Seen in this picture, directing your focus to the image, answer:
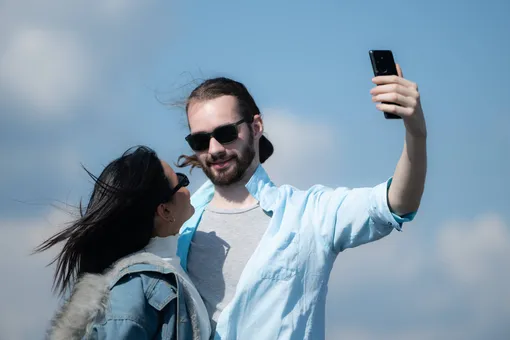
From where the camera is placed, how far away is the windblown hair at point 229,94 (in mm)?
6535

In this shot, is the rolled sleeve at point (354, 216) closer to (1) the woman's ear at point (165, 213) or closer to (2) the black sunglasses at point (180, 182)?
(2) the black sunglasses at point (180, 182)

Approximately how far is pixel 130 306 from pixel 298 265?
1.36m

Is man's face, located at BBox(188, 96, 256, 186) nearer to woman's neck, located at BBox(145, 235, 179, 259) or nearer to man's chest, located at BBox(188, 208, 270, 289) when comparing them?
man's chest, located at BBox(188, 208, 270, 289)

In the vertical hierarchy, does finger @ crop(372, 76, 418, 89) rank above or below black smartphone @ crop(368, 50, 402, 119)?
below

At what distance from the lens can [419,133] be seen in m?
5.10

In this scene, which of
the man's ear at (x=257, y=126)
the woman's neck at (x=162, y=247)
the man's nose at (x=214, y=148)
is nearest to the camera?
the woman's neck at (x=162, y=247)

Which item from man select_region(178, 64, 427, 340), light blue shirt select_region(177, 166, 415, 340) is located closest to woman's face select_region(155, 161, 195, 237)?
man select_region(178, 64, 427, 340)

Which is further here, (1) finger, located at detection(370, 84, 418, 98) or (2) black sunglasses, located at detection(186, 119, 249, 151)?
(2) black sunglasses, located at detection(186, 119, 249, 151)

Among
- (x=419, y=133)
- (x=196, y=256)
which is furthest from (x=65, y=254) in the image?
(x=419, y=133)

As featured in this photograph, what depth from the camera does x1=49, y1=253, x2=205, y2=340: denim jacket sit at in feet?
16.5

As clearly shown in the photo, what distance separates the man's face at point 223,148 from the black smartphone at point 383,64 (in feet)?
5.31

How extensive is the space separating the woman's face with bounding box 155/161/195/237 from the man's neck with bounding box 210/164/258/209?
0.54m

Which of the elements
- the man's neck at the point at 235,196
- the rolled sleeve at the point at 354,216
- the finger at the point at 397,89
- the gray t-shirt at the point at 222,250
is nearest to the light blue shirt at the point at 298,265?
the rolled sleeve at the point at 354,216

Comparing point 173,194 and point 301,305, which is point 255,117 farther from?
point 301,305
